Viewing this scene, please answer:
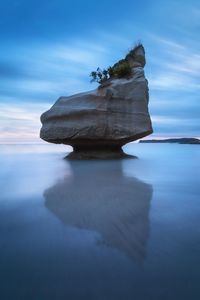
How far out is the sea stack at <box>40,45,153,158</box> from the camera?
474 inches

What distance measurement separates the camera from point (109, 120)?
12.3 meters

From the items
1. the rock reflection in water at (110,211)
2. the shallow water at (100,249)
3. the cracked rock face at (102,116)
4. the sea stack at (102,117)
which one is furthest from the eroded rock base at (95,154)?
the shallow water at (100,249)

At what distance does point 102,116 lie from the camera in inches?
478

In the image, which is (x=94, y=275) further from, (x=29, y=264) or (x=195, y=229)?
(x=195, y=229)

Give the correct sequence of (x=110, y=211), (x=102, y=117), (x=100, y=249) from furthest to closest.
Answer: (x=102, y=117)
(x=110, y=211)
(x=100, y=249)

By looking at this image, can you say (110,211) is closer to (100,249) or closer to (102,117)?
(100,249)

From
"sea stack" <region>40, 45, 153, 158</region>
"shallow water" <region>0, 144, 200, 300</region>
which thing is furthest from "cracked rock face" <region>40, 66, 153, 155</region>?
"shallow water" <region>0, 144, 200, 300</region>

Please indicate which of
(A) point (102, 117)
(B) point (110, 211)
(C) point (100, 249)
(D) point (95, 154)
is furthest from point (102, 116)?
(C) point (100, 249)

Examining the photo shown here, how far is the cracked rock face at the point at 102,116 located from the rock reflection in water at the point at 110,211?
21.6ft

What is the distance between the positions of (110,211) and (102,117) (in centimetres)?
894

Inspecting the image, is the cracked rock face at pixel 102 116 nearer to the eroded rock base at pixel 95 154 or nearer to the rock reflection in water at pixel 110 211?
the eroded rock base at pixel 95 154

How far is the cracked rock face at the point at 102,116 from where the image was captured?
12.0m

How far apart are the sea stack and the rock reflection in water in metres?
6.58

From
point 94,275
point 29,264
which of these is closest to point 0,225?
point 29,264
